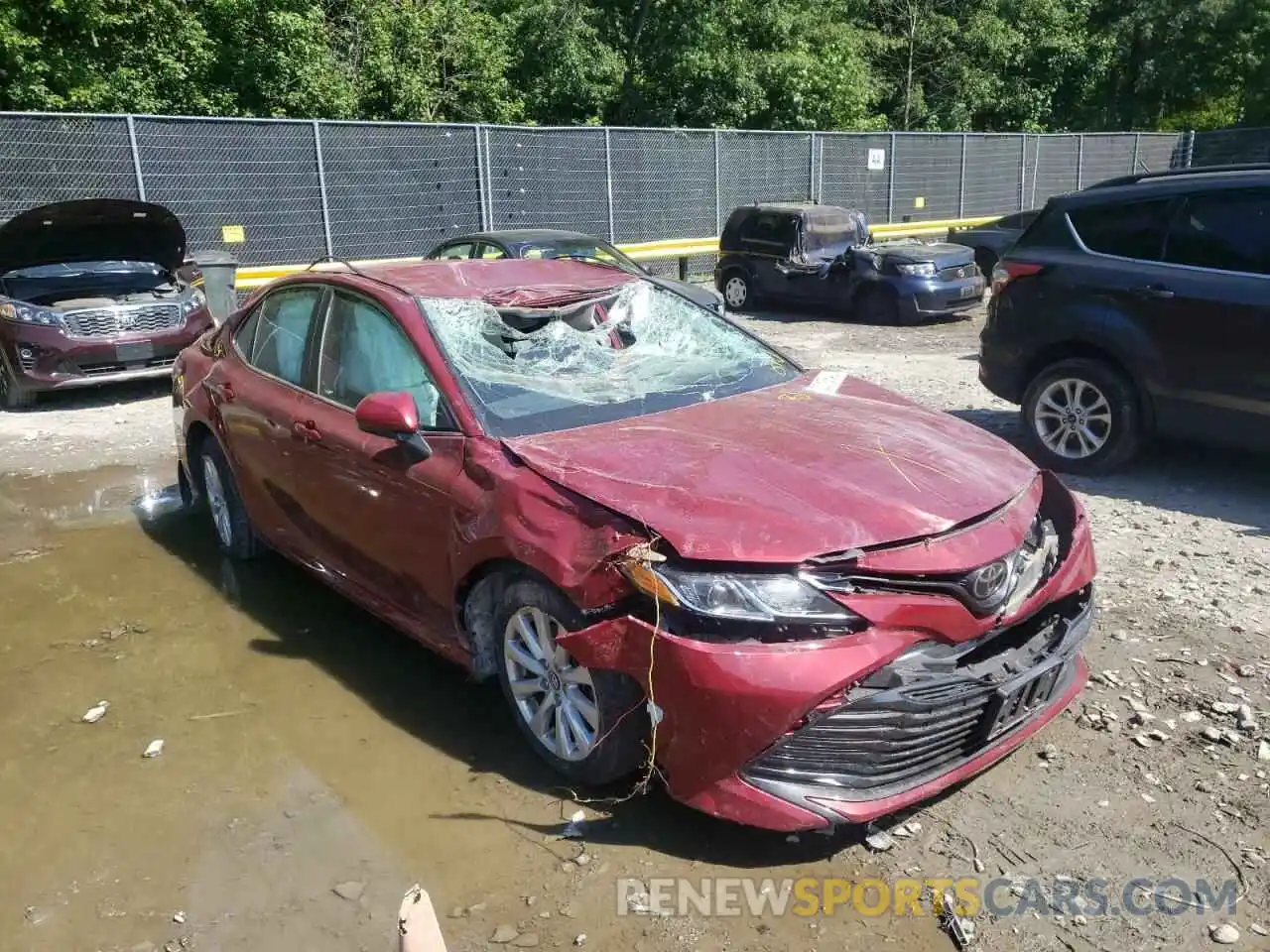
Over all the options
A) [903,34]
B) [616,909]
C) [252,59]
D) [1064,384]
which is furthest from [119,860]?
[903,34]

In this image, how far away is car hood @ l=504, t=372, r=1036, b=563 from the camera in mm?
3043

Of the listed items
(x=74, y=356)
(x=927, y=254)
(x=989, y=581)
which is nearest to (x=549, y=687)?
(x=989, y=581)

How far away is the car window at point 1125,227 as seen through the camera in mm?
6379

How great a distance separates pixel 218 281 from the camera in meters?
12.1

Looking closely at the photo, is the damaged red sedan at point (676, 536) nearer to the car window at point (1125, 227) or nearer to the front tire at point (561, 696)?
the front tire at point (561, 696)

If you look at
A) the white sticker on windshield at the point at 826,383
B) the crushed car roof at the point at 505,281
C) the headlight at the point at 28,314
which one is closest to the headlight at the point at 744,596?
the white sticker on windshield at the point at 826,383

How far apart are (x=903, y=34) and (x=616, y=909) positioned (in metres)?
30.2

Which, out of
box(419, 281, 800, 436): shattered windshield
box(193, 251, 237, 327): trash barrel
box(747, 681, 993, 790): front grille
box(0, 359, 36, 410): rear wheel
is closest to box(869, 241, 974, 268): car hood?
box(193, 251, 237, 327): trash barrel

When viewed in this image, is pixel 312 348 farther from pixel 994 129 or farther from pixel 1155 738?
pixel 994 129

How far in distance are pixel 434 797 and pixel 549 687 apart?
1.82ft

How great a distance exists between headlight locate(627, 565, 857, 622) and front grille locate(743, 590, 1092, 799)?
24 cm

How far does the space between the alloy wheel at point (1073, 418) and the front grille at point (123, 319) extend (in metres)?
7.64

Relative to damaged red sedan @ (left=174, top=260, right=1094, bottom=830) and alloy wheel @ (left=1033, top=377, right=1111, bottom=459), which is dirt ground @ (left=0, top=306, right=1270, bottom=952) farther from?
alloy wheel @ (left=1033, top=377, right=1111, bottom=459)

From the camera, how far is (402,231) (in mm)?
15867
